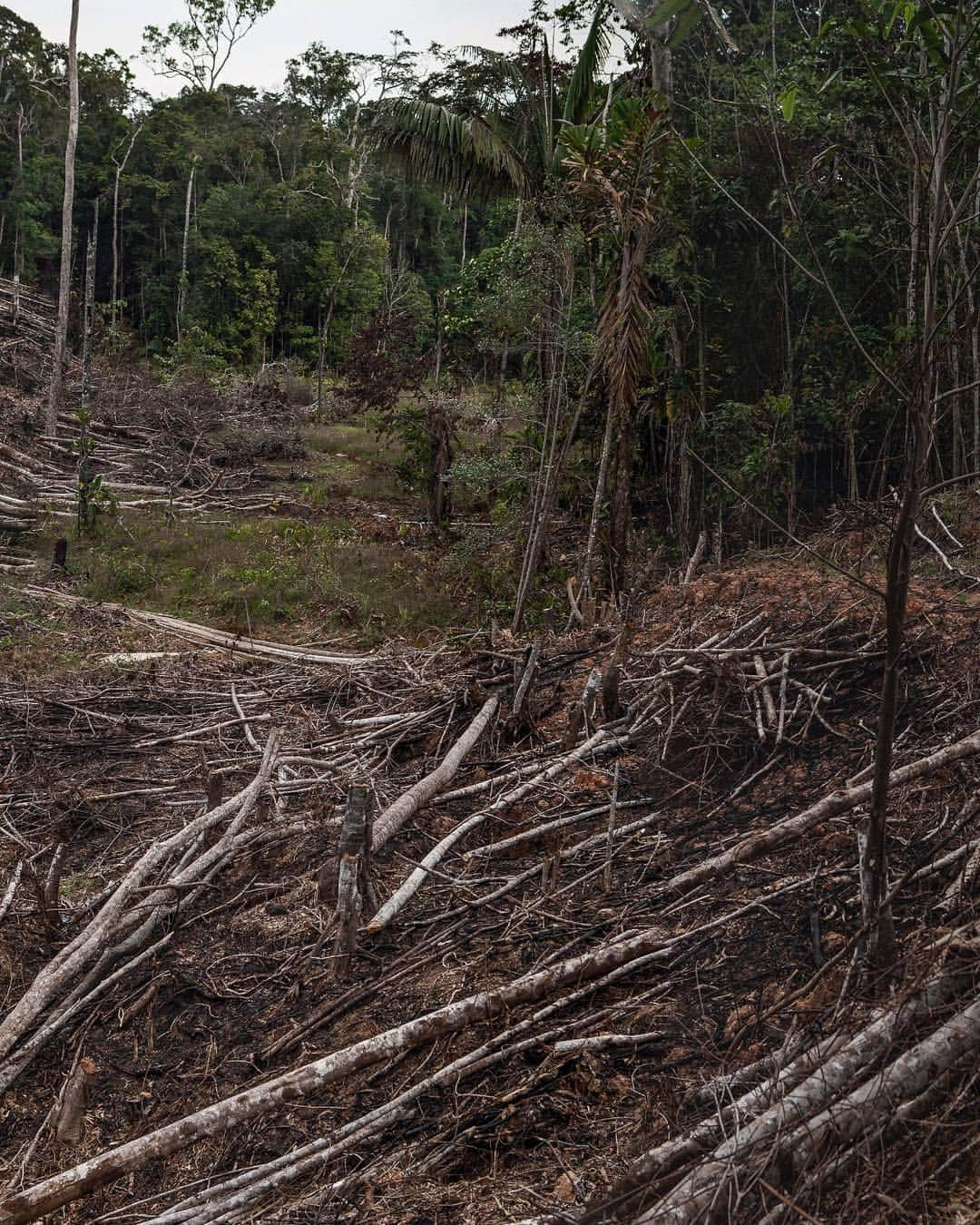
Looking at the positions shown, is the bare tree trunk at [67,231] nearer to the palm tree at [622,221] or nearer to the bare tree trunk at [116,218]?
the bare tree trunk at [116,218]

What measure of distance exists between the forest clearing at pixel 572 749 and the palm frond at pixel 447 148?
5cm

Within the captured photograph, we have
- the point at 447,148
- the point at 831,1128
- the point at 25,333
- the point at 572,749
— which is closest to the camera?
the point at 831,1128

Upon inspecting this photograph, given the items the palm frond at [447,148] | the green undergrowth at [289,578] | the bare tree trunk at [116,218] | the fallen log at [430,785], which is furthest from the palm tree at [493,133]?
the bare tree trunk at [116,218]

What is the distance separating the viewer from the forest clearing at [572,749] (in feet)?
7.72

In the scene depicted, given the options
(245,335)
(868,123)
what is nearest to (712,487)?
(868,123)

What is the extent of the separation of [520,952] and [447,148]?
35.3ft

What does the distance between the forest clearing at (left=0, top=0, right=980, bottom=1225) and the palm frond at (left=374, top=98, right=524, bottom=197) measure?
2.0 inches

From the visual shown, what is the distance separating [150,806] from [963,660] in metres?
3.89

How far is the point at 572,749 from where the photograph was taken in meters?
4.80

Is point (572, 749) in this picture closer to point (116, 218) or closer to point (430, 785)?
point (430, 785)

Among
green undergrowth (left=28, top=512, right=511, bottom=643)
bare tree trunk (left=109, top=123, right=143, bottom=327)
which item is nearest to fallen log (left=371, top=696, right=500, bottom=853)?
green undergrowth (left=28, top=512, right=511, bottom=643)

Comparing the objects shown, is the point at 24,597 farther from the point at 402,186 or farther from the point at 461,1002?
the point at 402,186

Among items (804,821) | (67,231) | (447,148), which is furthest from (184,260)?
(804,821)

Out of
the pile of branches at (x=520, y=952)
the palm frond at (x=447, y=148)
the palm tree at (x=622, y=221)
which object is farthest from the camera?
the palm frond at (x=447, y=148)
